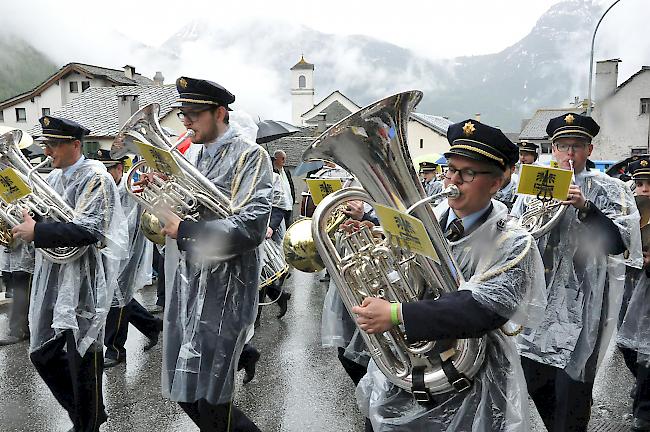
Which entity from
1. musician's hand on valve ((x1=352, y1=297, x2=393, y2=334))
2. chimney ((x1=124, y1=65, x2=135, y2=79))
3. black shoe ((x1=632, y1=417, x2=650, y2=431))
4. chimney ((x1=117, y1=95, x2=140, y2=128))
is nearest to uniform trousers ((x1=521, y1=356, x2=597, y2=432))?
black shoe ((x1=632, y1=417, x2=650, y2=431))

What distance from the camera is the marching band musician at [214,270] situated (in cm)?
333

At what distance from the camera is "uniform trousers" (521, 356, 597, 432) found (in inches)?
155

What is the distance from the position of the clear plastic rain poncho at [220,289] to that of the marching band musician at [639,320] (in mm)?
3061

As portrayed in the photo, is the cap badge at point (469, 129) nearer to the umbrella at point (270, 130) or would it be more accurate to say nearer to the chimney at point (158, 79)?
the umbrella at point (270, 130)

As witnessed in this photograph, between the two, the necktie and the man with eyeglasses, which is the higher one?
the necktie

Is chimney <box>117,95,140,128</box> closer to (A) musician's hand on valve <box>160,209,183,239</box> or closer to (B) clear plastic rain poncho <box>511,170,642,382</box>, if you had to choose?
(A) musician's hand on valve <box>160,209,183,239</box>

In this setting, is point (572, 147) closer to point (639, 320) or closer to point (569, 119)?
point (569, 119)

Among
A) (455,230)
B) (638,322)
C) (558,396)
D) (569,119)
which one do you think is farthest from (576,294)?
(455,230)

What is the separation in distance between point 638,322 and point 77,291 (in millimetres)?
4163

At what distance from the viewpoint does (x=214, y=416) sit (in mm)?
3414

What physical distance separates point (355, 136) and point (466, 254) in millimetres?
618

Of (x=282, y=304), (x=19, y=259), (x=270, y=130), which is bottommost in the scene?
(x=282, y=304)

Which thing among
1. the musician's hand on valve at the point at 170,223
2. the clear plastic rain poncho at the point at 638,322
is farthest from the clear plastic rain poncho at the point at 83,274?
the clear plastic rain poncho at the point at 638,322

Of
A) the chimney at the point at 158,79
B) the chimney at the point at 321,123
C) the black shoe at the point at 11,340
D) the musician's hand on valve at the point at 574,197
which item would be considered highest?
the chimney at the point at 158,79
